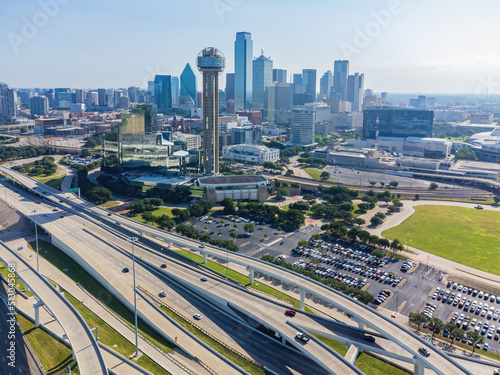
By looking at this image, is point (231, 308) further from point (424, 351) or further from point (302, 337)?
point (424, 351)

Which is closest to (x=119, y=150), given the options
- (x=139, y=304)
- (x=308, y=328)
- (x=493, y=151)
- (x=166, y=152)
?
(x=166, y=152)

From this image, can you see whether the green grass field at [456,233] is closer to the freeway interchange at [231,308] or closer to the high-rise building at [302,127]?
the freeway interchange at [231,308]

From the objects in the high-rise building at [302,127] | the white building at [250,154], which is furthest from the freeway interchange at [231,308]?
the high-rise building at [302,127]

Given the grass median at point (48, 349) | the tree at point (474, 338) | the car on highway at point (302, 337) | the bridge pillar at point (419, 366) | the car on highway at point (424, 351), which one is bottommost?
the tree at point (474, 338)

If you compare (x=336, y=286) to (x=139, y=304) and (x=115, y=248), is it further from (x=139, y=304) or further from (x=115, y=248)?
(x=115, y=248)

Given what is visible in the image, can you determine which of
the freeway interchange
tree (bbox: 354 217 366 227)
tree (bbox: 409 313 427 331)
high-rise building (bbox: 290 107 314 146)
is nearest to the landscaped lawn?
tree (bbox: 354 217 366 227)

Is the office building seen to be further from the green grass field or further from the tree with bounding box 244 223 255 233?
the tree with bounding box 244 223 255 233
